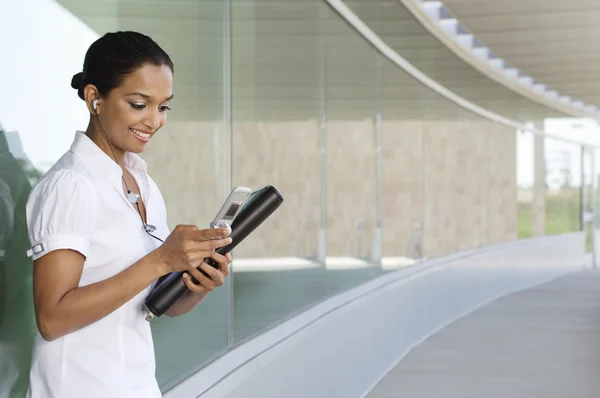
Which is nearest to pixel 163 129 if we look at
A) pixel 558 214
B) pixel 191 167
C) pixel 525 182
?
pixel 191 167

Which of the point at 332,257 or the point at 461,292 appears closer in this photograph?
the point at 332,257

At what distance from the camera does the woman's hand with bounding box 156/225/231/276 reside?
2.01 metres

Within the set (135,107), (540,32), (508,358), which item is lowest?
(508,358)

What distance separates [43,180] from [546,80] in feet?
56.5

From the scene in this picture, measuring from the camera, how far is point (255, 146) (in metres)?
5.02

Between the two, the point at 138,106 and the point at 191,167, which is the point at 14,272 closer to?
the point at 138,106

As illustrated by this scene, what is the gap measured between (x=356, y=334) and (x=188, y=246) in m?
5.11

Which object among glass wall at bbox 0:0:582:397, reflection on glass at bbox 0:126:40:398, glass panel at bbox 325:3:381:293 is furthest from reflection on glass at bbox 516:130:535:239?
reflection on glass at bbox 0:126:40:398

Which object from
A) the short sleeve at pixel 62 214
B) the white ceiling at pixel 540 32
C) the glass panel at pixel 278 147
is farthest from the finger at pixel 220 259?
the white ceiling at pixel 540 32

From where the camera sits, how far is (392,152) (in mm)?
9344

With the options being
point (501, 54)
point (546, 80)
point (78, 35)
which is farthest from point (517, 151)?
point (78, 35)

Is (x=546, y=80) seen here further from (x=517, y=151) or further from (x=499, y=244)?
(x=499, y=244)

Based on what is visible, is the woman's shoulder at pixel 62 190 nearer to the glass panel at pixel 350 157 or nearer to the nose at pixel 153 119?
the nose at pixel 153 119

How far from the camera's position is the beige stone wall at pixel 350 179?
4.02 meters
